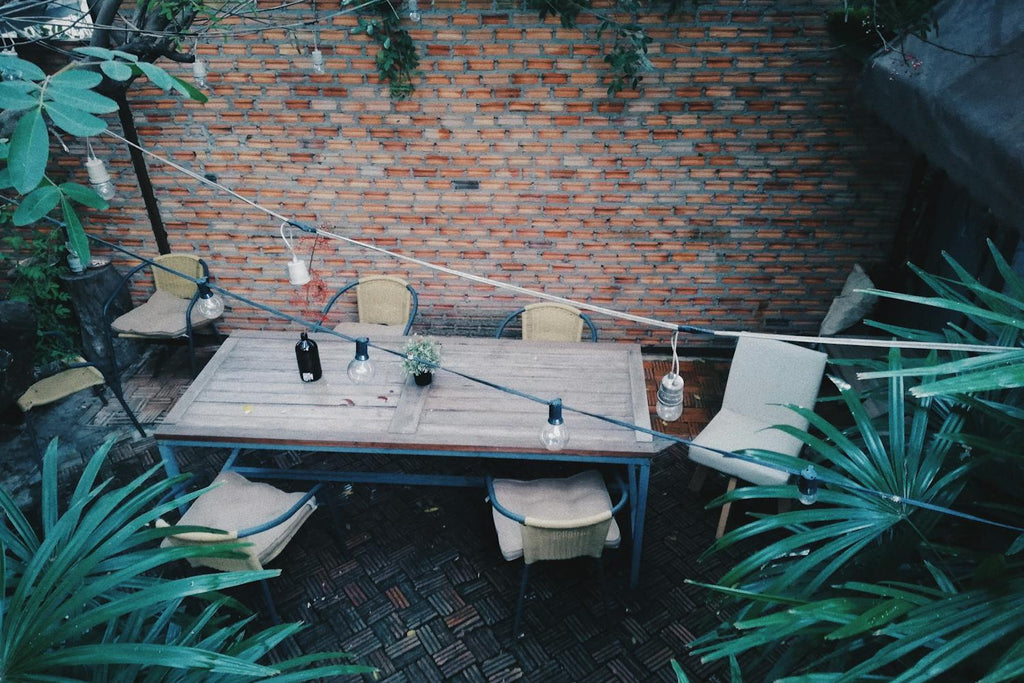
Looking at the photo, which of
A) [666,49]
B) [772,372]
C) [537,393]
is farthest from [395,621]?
[666,49]

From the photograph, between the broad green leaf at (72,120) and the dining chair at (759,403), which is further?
the dining chair at (759,403)

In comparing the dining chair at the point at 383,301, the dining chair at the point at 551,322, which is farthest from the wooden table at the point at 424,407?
the dining chair at the point at 383,301

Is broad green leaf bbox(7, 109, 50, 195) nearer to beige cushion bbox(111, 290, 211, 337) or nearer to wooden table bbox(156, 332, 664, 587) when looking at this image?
wooden table bbox(156, 332, 664, 587)

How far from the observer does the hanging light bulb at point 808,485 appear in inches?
77.5

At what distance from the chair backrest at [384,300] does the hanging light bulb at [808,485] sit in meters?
3.54

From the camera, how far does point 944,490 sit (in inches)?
86.6

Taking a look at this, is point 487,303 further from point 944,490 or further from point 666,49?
point 944,490

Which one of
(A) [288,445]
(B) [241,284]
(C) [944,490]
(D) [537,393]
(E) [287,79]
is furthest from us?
(B) [241,284]

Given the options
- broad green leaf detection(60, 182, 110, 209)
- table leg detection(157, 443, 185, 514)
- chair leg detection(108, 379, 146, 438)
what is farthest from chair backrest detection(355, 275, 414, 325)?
broad green leaf detection(60, 182, 110, 209)

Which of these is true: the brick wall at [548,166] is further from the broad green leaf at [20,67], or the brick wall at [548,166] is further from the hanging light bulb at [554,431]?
the broad green leaf at [20,67]

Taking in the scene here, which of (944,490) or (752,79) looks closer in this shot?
(944,490)

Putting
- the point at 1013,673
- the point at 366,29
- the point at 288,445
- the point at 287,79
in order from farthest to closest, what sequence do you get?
1. the point at 287,79
2. the point at 366,29
3. the point at 288,445
4. the point at 1013,673

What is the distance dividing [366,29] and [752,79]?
2.54 meters

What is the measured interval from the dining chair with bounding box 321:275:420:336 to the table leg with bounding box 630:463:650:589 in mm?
2119
